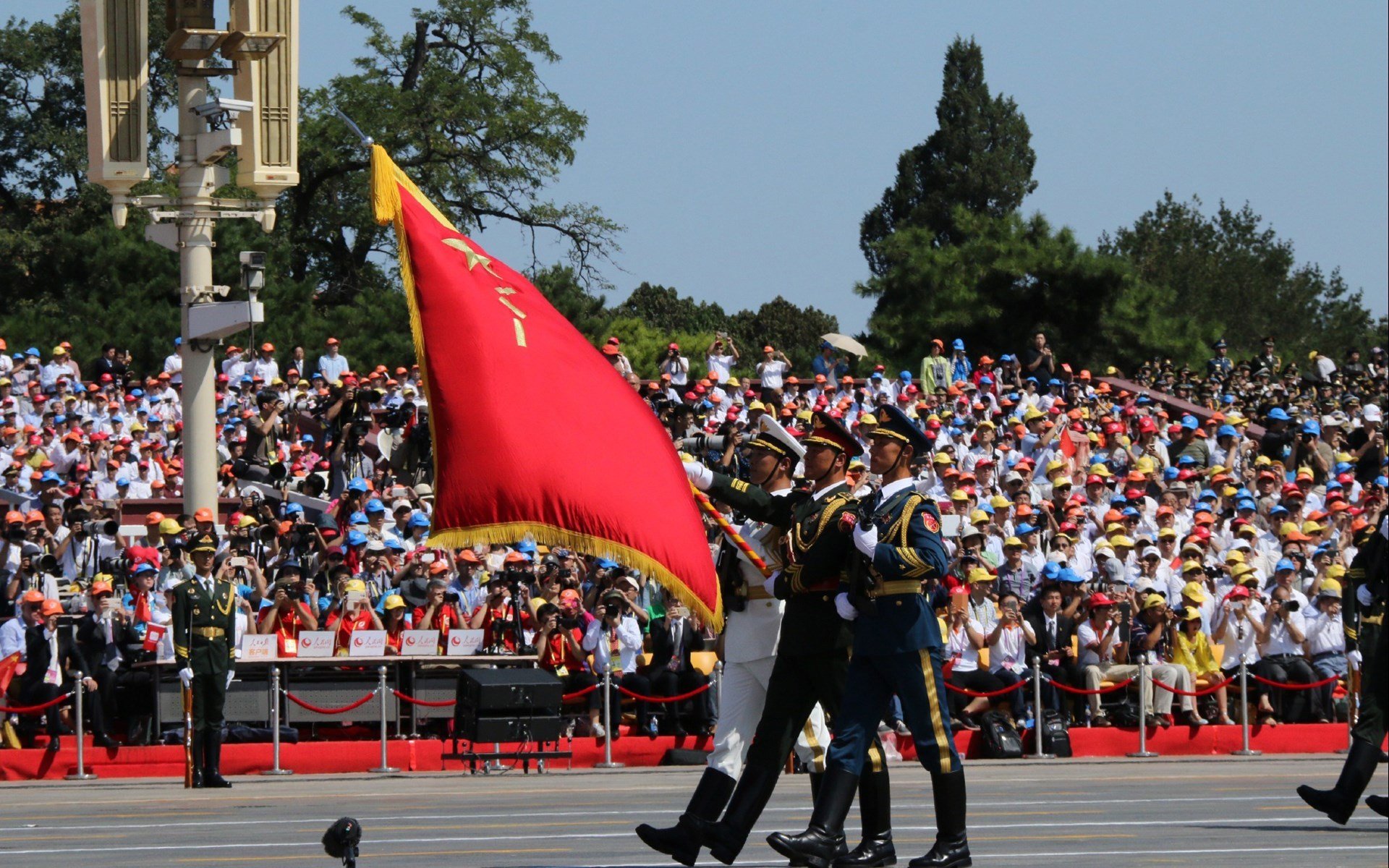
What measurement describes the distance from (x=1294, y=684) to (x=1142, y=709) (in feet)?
5.38

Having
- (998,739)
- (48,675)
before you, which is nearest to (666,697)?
(998,739)

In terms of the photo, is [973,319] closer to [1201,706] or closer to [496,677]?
[1201,706]

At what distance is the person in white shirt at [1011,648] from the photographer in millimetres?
19328

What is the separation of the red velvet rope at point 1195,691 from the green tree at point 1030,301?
31.8m

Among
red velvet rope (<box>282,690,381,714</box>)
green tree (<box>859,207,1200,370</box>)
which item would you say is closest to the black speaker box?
red velvet rope (<box>282,690,381,714</box>)

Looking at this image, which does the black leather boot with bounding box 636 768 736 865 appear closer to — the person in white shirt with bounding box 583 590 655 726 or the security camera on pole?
the person in white shirt with bounding box 583 590 655 726

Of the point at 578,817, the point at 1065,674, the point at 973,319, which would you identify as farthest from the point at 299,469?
the point at 973,319

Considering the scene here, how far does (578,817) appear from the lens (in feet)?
42.9

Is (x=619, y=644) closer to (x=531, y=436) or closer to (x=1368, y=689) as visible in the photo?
(x=1368, y=689)

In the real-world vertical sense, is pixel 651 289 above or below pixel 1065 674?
above

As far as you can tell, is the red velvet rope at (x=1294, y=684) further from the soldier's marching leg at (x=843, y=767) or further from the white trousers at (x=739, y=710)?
the soldier's marching leg at (x=843, y=767)

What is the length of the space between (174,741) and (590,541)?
33.1 feet

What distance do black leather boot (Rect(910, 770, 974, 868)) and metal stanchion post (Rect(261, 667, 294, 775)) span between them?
9424 mm

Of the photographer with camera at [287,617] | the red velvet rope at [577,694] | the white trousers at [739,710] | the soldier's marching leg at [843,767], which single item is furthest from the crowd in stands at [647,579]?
the soldier's marching leg at [843,767]
